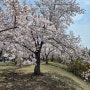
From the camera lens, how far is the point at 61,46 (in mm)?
34938

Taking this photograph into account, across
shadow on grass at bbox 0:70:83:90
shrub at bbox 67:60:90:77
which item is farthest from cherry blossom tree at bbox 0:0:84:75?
shrub at bbox 67:60:90:77

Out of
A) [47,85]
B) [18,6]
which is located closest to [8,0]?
[18,6]

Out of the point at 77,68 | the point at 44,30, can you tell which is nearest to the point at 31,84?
the point at 44,30

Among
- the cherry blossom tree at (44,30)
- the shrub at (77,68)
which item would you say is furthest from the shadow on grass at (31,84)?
the shrub at (77,68)

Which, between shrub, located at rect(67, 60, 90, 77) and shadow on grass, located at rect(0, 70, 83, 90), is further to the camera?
shrub, located at rect(67, 60, 90, 77)

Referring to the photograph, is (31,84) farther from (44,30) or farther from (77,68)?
(77,68)

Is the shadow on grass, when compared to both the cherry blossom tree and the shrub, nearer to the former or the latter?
the cherry blossom tree

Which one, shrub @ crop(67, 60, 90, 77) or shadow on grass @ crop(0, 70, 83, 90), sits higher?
shrub @ crop(67, 60, 90, 77)

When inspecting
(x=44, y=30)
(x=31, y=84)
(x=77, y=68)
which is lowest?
(x=31, y=84)

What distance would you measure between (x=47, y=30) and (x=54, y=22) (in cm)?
509

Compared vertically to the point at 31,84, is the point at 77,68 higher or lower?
higher

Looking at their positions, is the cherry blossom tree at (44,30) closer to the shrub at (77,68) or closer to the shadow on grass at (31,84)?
the shadow on grass at (31,84)

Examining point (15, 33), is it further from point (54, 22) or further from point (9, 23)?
point (54, 22)

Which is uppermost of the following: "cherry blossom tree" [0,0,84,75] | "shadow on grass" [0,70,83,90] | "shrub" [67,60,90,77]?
"cherry blossom tree" [0,0,84,75]
